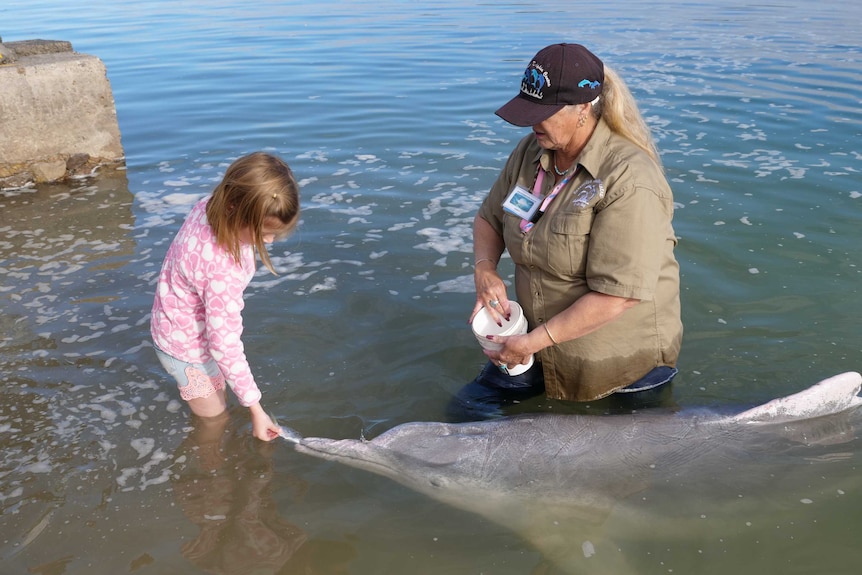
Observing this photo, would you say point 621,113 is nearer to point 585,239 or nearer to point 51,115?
point 585,239

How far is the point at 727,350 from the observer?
5.55 meters

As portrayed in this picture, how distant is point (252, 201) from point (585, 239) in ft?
5.41

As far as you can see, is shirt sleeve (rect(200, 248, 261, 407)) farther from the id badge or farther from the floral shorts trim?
the id badge

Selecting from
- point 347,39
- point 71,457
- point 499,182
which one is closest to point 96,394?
point 71,457

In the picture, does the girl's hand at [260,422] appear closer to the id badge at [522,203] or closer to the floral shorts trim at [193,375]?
the floral shorts trim at [193,375]

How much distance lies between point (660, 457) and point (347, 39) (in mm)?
16708

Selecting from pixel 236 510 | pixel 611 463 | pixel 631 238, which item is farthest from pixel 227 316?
pixel 611 463

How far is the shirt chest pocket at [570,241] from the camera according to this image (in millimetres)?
3803

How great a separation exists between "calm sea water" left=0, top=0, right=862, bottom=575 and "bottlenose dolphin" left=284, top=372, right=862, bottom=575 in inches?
2.9

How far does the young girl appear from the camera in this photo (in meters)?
3.55

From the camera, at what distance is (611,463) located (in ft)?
13.7

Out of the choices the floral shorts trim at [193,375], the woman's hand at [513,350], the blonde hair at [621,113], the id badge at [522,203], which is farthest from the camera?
the floral shorts trim at [193,375]

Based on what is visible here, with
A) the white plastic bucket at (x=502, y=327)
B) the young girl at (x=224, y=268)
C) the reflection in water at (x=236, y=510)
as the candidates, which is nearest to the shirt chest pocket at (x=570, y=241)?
the white plastic bucket at (x=502, y=327)

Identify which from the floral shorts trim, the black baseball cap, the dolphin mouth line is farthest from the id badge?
the floral shorts trim
